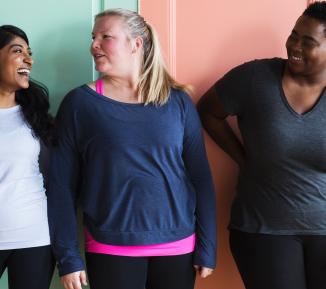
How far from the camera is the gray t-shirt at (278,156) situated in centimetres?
129

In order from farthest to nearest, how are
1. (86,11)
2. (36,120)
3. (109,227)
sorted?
(86,11) < (36,120) < (109,227)

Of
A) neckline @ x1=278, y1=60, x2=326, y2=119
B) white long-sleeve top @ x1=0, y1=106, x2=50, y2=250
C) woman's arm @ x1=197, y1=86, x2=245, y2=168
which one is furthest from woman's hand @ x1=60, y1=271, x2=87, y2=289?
neckline @ x1=278, y1=60, x2=326, y2=119

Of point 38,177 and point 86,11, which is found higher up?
point 86,11

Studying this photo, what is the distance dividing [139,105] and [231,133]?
0.44 m

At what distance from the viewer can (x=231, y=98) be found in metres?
1.41

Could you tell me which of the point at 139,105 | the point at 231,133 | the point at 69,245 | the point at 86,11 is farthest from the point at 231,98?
the point at 69,245

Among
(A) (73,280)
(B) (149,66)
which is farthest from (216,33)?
(A) (73,280)

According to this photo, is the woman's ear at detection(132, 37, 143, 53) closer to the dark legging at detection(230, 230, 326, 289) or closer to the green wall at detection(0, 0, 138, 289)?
the green wall at detection(0, 0, 138, 289)

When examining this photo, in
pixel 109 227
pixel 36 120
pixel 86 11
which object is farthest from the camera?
pixel 86 11

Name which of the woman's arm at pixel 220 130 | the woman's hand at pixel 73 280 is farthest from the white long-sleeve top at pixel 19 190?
the woman's arm at pixel 220 130

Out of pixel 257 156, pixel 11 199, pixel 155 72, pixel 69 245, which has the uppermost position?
pixel 155 72

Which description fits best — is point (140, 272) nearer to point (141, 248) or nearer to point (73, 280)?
point (141, 248)

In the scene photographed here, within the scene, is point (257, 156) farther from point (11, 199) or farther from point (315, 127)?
point (11, 199)

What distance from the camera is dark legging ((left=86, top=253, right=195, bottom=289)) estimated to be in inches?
50.1
